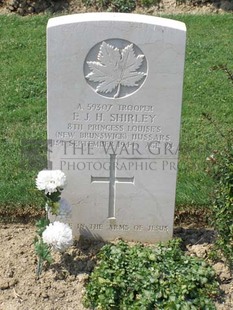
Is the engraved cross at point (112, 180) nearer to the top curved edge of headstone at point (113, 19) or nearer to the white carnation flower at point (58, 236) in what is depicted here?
the white carnation flower at point (58, 236)

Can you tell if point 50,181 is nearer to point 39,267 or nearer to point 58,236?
point 58,236

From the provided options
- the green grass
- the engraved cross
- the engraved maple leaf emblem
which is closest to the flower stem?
the engraved cross

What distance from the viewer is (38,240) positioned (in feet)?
14.1

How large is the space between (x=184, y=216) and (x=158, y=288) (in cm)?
117

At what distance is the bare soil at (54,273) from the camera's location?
4141 millimetres

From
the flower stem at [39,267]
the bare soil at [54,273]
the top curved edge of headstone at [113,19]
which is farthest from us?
the flower stem at [39,267]

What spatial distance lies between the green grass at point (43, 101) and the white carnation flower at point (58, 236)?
96cm

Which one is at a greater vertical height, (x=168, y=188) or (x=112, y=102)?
(x=112, y=102)

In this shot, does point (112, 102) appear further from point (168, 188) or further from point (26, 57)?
point (26, 57)

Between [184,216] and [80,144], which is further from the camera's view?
[184,216]

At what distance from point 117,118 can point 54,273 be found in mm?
1107

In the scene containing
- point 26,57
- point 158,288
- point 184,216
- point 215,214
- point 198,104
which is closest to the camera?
point 158,288

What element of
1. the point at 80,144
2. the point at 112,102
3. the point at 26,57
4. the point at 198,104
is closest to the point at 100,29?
the point at 112,102

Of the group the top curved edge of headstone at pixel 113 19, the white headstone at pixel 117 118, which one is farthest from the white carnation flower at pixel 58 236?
the top curved edge of headstone at pixel 113 19
